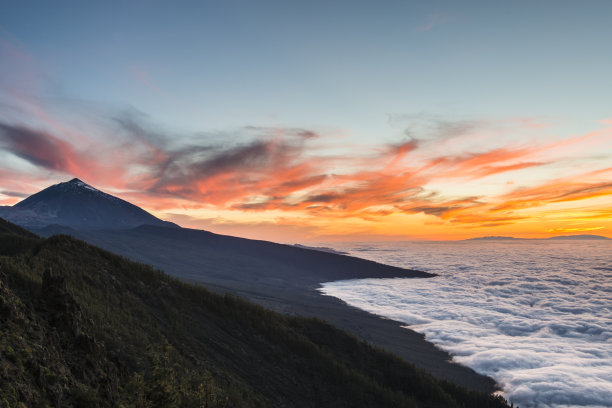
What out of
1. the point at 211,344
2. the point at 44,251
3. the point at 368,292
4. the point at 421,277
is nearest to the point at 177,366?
the point at 211,344

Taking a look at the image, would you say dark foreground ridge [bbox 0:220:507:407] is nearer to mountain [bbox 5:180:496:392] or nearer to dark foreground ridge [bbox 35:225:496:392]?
mountain [bbox 5:180:496:392]

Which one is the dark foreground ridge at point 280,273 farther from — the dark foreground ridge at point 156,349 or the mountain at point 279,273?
the dark foreground ridge at point 156,349

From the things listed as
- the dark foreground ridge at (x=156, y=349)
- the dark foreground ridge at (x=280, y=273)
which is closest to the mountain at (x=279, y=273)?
the dark foreground ridge at (x=280, y=273)

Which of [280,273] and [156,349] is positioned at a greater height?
[156,349]

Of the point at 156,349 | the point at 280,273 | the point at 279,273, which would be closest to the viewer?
the point at 156,349

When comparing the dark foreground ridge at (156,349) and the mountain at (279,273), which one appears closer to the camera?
the dark foreground ridge at (156,349)

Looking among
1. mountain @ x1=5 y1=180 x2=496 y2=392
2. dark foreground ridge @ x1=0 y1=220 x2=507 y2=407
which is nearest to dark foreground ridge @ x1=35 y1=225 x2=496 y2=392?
mountain @ x1=5 y1=180 x2=496 y2=392

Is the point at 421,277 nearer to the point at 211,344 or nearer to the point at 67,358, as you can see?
the point at 211,344

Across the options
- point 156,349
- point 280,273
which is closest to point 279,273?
point 280,273

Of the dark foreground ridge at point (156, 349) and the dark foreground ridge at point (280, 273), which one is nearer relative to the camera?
the dark foreground ridge at point (156, 349)

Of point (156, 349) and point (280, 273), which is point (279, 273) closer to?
point (280, 273)
